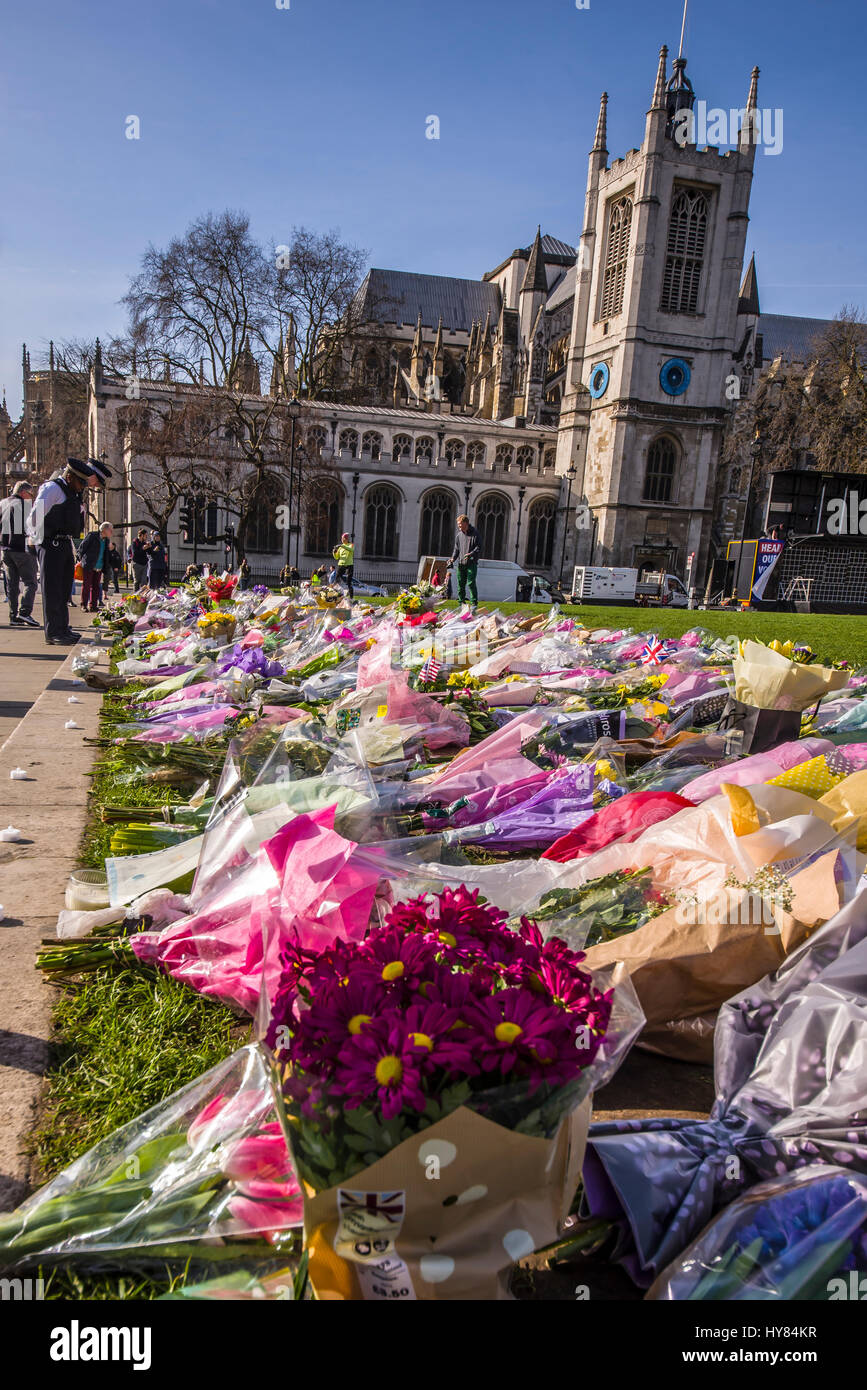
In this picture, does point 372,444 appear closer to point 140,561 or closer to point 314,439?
point 314,439

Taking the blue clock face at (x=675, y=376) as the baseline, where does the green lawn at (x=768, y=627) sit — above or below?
below

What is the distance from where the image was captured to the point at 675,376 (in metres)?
42.8

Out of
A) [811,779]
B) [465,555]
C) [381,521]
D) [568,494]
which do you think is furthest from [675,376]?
[811,779]

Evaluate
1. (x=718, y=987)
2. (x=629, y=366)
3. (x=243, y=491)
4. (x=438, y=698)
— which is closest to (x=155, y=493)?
(x=243, y=491)

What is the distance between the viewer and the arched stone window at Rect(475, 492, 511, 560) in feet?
156

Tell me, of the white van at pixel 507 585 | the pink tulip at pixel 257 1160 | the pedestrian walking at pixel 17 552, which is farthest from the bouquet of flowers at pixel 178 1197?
the white van at pixel 507 585

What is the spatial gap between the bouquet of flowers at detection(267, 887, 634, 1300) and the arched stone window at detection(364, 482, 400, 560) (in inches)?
1820

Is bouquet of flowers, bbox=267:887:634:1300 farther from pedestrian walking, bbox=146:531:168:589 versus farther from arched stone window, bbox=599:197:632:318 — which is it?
arched stone window, bbox=599:197:632:318

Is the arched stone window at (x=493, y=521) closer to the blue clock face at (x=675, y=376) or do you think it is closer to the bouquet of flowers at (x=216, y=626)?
the blue clock face at (x=675, y=376)

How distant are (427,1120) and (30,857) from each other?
9.17 feet

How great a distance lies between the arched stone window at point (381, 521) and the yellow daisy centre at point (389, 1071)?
4635 centimetres

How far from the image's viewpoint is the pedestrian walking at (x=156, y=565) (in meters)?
23.4
